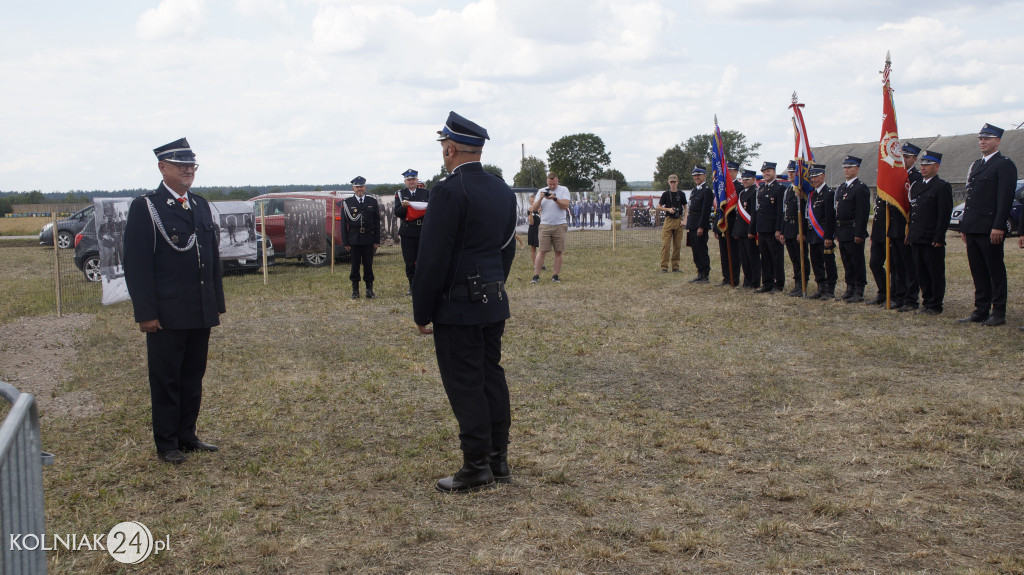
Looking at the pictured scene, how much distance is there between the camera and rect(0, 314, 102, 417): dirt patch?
251 inches

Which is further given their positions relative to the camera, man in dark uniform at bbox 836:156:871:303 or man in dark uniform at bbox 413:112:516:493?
man in dark uniform at bbox 836:156:871:303

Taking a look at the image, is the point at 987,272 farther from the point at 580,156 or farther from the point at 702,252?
the point at 580,156

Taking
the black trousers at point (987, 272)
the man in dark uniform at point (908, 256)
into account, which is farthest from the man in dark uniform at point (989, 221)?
the man in dark uniform at point (908, 256)

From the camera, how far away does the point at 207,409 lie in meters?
6.14

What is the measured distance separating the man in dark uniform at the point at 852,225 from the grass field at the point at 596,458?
2.00 metres

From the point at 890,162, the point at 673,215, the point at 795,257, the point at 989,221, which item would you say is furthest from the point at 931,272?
the point at 673,215

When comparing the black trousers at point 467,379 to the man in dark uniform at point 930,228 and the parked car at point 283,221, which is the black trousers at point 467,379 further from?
the parked car at point 283,221

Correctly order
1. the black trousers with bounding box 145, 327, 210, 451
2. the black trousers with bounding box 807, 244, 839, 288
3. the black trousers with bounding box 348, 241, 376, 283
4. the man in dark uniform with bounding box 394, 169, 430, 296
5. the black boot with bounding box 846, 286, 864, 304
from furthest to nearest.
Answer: the black trousers with bounding box 348, 241, 376, 283
the black trousers with bounding box 807, 244, 839, 288
the black boot with bounding box 846, 286, 864, 304
the man in dark uniform with bounding box 394, 169, 430, 296
the black trousers with bounding box 145, 327, 210, 451

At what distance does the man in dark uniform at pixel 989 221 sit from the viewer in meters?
8.66

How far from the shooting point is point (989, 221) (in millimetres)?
8828

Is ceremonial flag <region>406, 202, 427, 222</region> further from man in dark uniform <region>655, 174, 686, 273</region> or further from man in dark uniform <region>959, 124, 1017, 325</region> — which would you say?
man in dark uniform <region>959, 124, 1017, 325</region>

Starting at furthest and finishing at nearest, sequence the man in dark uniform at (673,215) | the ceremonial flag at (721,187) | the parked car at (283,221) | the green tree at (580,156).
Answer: the green tree at (580,156) < the parked car at (283,221) < the man in dark uniform at (673,215) < the ceremonial flag at (721,187)

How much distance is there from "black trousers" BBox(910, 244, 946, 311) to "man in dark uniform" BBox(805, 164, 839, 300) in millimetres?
1367

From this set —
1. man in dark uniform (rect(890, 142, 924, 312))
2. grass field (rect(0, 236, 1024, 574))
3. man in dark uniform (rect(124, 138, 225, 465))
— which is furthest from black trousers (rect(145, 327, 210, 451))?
man in dark uniform (rect(890, 142, 924, 312))
